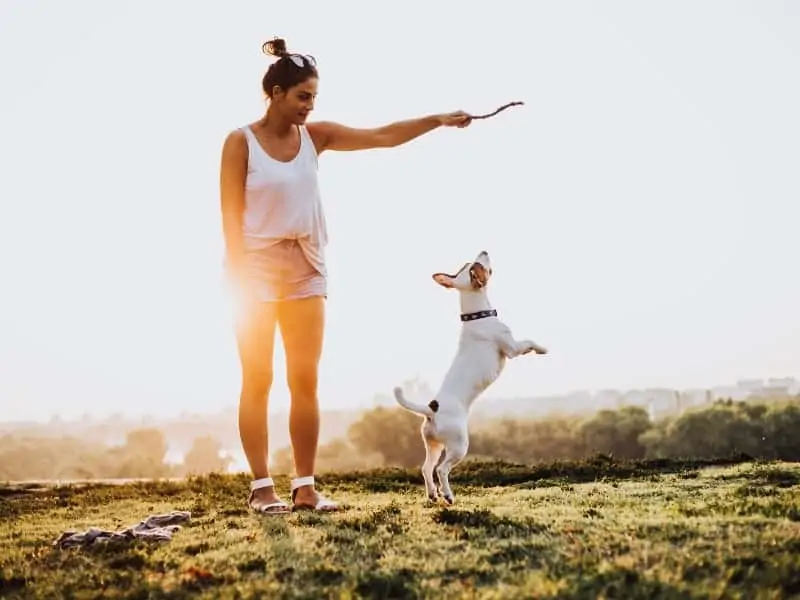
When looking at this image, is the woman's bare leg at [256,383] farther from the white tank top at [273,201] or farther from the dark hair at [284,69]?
the dark hair at [284,69]

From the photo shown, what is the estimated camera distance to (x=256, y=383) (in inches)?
219

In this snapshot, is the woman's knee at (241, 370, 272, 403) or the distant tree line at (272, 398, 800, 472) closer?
the woman's knee at (241, 370, 272, 403)

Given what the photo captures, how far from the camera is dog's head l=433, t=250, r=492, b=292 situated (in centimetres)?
529

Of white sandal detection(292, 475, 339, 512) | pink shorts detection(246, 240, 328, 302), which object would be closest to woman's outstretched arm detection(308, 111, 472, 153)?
pink shorts detection(246, 240, 328, 302)

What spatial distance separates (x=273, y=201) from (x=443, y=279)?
3.42ft

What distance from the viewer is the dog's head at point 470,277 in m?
5.29

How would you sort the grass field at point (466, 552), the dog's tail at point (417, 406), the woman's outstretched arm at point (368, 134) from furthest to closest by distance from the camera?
the woman's outstretched arm at point (368, 134), the dog's tail at point (417, 406), the grass field at point (466, 552)

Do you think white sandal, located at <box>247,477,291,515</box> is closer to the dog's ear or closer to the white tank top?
the white tank top

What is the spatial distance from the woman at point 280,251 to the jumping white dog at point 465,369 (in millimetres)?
712

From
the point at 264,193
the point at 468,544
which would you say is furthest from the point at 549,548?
the point at 264,193

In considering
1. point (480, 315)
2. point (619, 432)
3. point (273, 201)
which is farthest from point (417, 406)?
point (619, 432)

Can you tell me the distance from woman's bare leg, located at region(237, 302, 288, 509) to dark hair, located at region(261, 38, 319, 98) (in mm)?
1231

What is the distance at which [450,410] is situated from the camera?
5121 millimetres

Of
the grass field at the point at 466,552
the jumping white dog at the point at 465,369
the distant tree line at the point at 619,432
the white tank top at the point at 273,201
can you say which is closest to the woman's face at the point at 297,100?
the white tank top at the point at 273,201
